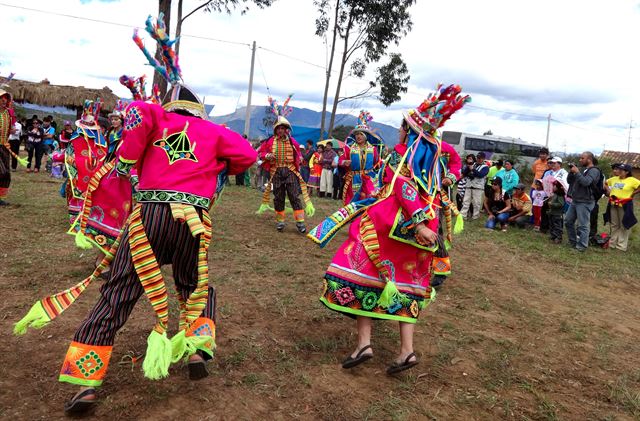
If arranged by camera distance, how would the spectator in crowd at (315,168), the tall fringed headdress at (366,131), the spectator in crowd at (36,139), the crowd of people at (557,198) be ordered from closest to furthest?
1. the tall fringed headdress at (366,131)
2. the crowd of people at (557,198)
3. the spectator in crowd at (36,139)
4. the spectator in crowd at (315,168)

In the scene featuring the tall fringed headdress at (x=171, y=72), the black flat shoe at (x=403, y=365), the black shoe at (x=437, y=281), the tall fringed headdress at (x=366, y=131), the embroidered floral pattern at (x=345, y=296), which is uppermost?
the tall fringed headdress at (x=366, y=131)

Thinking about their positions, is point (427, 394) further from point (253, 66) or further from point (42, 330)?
point (253, 66)

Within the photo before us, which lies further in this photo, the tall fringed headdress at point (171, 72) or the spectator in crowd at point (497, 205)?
the spectator in crowd at point (497, 205)

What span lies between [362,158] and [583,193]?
15.6 feet

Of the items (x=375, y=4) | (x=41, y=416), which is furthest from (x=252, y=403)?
(x=375, y=4)

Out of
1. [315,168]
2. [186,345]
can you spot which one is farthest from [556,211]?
[186,345]

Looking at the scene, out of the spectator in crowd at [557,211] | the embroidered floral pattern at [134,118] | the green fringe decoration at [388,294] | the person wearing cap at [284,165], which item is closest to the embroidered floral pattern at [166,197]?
the embroidered floral pattern at [134,118]

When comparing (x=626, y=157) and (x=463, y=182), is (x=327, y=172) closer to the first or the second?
(x=463, y=182)

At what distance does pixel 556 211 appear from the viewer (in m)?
10.5

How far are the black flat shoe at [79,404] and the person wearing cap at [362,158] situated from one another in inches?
212

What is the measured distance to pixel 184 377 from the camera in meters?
3.20

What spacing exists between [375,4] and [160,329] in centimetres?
1794

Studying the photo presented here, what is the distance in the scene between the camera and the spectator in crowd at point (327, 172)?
1555 centimetres

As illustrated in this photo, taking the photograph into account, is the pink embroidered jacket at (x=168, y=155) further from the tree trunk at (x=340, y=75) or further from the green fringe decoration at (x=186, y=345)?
the tree trunk at (x=340, y=75)
